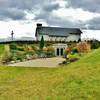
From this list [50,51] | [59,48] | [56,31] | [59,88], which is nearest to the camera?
[59,88]

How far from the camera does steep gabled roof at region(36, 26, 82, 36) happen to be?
103438 millimetres

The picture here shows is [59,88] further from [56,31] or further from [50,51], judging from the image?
[56,31]

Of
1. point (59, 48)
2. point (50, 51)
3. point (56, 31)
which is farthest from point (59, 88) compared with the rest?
point (56, 31)

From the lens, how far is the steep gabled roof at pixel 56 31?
4072 inches

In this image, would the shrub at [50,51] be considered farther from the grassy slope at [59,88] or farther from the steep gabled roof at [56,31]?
the grassy slope at [59,88]

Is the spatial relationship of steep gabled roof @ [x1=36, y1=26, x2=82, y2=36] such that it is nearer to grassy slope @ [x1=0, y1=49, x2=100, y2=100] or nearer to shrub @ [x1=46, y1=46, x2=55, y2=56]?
shrub @ [x1=46, y1=46, x2=55, y2=56]

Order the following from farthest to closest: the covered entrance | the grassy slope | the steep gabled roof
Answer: the steep gabled roof
the covered entrance
the grassy slope

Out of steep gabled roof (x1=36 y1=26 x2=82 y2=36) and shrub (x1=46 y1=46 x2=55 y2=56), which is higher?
steep gabled roof (x1=36 y1=26 x2=82 y2=36)

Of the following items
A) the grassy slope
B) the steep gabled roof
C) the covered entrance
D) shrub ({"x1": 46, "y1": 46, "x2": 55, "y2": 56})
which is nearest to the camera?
the grassy slope

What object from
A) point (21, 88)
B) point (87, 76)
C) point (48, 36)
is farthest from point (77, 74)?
point (48, 36)

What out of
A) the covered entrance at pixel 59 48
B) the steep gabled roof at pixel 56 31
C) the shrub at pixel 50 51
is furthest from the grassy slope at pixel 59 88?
the steep gabled roof at pixel 56 31

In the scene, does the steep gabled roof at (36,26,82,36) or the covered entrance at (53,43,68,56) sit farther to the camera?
the steep gabled roof at (36,26,82,36)

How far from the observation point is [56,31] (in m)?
105

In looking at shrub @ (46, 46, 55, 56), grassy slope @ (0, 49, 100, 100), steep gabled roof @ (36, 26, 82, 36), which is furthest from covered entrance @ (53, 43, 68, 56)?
grassy slope @ (0, 49, 100, 100)
